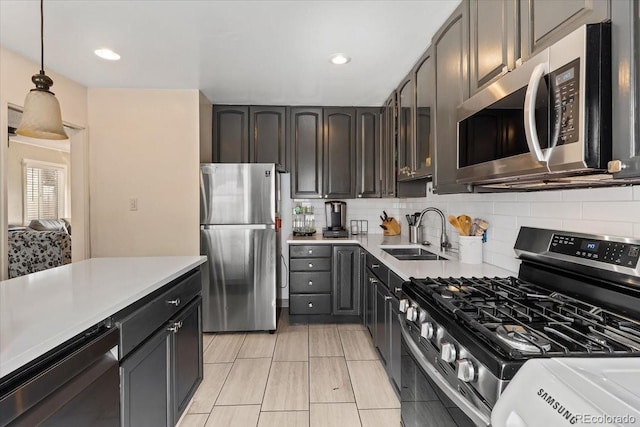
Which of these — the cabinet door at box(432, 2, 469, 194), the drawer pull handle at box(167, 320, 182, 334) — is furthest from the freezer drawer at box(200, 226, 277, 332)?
the cabinet door at box(432, 2, 469, 194)

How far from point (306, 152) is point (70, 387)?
3093 mm

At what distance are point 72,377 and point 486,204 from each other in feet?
7.09

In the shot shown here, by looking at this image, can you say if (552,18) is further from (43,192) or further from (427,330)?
(43,192)

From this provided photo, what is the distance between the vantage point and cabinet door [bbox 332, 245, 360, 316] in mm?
3473

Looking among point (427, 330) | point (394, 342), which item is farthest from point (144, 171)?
point (427, 330)

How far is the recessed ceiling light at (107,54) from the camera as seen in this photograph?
2.48m

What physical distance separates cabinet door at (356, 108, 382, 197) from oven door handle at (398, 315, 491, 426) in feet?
7.76

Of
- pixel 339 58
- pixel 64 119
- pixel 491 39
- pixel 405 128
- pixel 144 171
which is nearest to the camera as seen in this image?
pixel 491 39

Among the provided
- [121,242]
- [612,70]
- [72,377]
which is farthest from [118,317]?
[121,242]

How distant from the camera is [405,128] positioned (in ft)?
→ 9.34

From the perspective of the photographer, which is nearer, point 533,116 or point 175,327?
point 533,116

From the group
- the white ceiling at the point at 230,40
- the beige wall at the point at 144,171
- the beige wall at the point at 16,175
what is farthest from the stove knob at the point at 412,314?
the beige wall at the point at 16,175

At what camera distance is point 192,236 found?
10.8 ft

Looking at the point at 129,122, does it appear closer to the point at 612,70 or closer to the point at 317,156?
the point at 317,156
